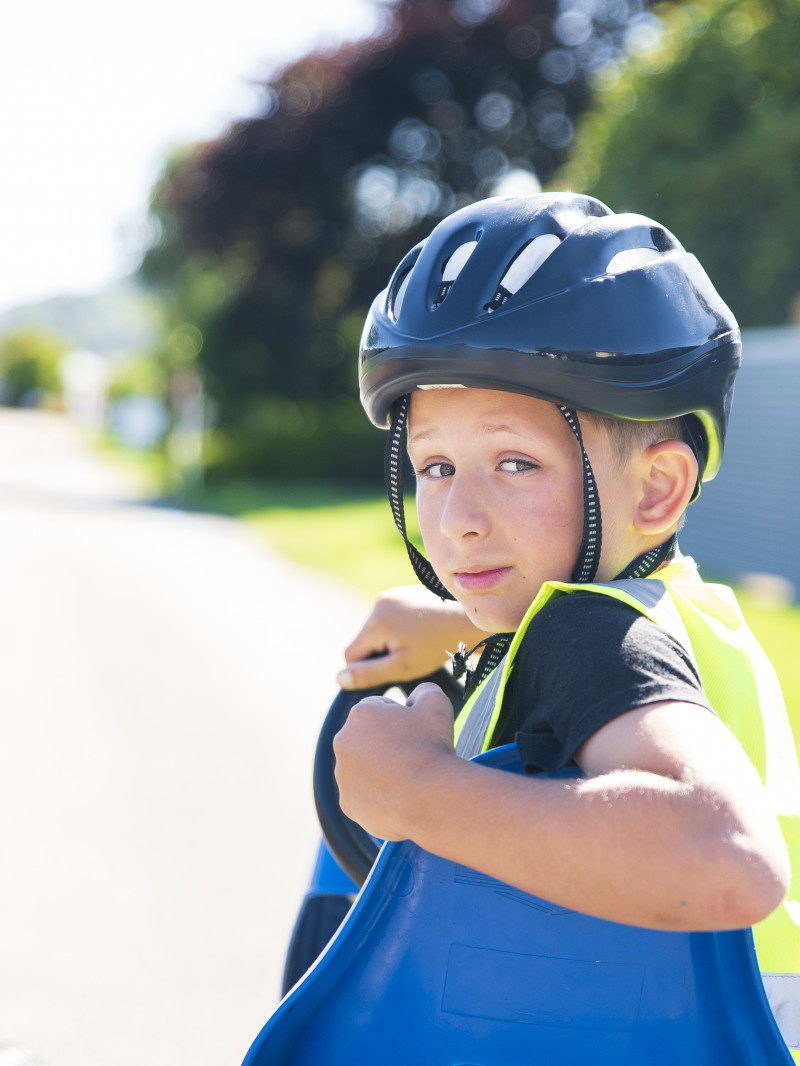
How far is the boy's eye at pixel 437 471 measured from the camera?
1507mm

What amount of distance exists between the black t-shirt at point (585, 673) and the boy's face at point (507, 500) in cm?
25

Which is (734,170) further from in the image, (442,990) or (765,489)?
(442,990)

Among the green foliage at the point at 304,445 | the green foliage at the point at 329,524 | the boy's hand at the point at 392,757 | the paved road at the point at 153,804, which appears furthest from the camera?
the green foliage at the point at 304,445

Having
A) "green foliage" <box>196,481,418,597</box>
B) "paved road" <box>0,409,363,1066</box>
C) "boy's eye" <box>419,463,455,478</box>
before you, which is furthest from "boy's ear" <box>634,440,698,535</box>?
"green foliage" <box>196,481,418,597</box>

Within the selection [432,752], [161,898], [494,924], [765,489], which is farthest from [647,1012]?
[765,489]

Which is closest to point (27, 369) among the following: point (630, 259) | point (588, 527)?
point (630, 259)

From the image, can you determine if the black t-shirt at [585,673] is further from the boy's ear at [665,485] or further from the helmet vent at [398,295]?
the helmet vent at [398,295]

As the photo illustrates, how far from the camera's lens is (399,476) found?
1.85 metres

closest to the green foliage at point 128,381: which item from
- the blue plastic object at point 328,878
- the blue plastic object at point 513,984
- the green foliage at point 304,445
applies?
the green foliage at point 304,445

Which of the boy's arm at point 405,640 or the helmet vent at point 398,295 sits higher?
the helmet vent at point 398,295

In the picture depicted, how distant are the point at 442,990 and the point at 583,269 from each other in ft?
3.05

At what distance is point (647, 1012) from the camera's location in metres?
1.03

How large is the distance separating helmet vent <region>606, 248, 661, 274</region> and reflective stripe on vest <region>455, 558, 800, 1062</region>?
1.52ft

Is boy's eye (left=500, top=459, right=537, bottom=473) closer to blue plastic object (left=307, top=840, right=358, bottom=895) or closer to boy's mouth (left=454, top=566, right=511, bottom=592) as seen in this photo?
boy's mouth (left=454, top=566, right=511, bottom=592)
